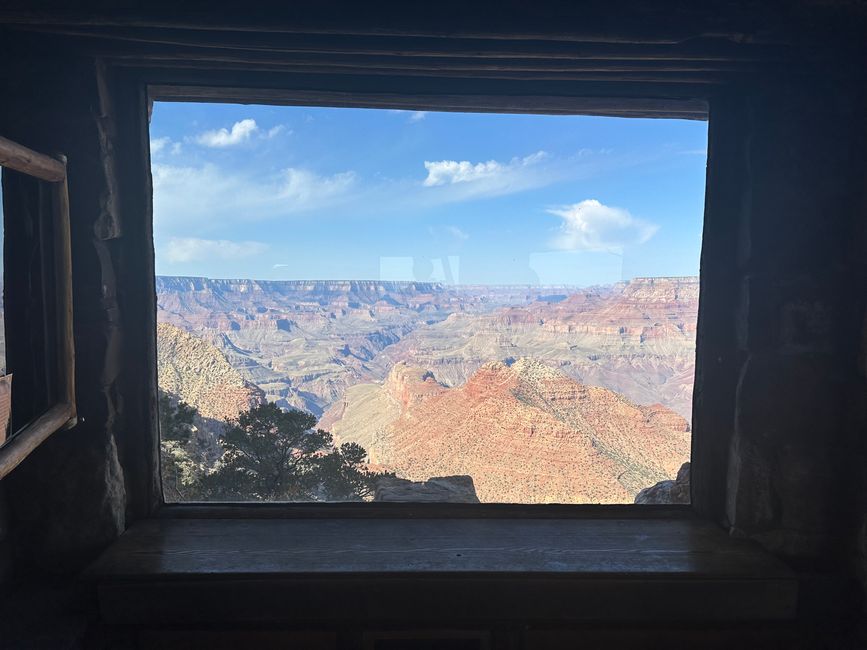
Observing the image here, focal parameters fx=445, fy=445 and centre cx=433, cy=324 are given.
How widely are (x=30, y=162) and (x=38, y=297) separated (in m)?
0.44

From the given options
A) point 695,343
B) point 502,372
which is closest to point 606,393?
point 502,372

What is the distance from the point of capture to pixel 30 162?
4.18 feet

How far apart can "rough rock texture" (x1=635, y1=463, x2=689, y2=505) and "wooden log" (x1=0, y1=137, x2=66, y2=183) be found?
107 inches

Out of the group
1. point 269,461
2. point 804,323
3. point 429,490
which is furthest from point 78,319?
point 804,323

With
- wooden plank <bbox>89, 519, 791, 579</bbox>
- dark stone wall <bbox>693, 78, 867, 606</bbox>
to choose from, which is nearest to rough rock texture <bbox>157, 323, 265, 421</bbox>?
wooden plank <bbox>89, 519, 791, 579</bbox>

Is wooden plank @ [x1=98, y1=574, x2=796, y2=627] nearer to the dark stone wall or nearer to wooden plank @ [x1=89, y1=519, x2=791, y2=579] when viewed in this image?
wooden plank @ [x1=89, y1=519, x2=791, y2=579]

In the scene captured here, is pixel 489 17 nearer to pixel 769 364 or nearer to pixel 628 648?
pixel 769 364

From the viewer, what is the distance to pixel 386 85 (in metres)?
1.68

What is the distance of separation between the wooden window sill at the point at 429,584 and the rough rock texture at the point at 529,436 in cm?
1331

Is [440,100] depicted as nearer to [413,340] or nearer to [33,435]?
[33,435]

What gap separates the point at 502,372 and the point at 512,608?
25507 mm

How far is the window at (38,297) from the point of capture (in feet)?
4.65

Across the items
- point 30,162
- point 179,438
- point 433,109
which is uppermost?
point 433,109

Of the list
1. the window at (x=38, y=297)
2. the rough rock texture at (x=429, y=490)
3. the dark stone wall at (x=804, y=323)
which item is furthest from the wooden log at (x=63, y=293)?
the dark stone wall at (x=804, y=323)
